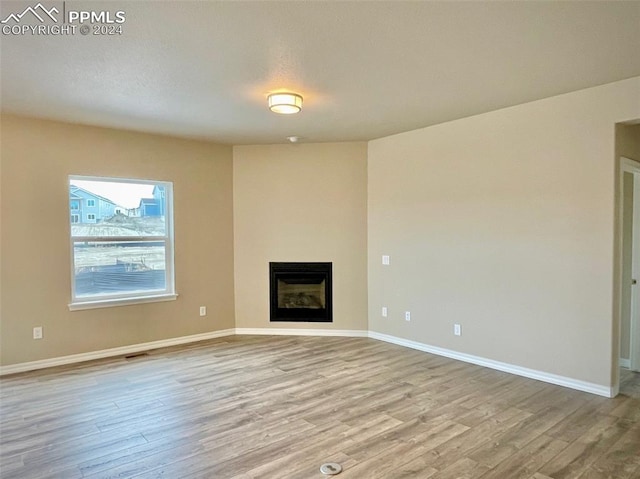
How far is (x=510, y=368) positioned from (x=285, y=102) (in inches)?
135

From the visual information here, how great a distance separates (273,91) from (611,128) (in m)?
2.90

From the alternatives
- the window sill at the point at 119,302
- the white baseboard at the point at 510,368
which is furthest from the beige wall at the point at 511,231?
the window sill at the point at 119,302

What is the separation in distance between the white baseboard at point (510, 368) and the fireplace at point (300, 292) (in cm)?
93

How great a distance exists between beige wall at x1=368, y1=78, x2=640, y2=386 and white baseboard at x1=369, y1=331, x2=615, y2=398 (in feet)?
0.18

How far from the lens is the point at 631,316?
4227 mm

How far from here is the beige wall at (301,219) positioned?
18.8 ft

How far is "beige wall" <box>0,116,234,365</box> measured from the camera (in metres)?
4.27

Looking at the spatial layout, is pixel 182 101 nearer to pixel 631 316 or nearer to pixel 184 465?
pixel 184 465

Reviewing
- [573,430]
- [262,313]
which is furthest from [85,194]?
[573,430]

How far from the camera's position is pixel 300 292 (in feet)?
19.4

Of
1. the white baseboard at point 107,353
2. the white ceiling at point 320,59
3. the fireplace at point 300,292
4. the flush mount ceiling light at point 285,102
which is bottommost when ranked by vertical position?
the white baseboard at point 107,353

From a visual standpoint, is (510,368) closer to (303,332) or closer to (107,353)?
(303,332)
